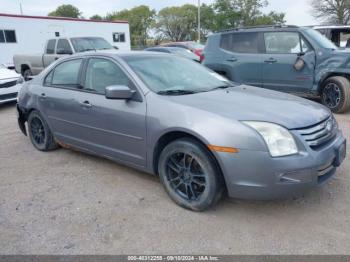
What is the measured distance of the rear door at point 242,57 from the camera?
803 cm

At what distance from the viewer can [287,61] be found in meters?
7.54

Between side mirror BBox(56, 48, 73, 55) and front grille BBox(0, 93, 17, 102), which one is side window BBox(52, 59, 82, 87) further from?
side mirror BBox(56, 48, 73, 55)

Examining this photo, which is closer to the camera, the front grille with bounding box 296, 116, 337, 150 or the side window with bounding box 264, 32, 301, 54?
the front grille with bounding box 296, 116, 337, 150

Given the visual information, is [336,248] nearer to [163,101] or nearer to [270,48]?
[163,101]

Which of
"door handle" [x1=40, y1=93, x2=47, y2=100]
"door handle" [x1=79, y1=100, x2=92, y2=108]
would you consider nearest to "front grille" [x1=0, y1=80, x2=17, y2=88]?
"door handle" [x1=40, y1=93, x2=47, y2=100]

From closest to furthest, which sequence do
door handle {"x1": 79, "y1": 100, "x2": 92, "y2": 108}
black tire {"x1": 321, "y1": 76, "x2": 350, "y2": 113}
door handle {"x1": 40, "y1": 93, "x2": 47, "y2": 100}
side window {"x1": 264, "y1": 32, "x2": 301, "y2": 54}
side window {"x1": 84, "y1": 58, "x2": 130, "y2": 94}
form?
side window {"x1": 84, "y1": 58, "x2": 130, "y2": 94}
door handle {"x1": 79, "y1": 100, "x2": 92, "y2": 108}
door handle {"x1": 40, "y1": 93, "x2": 47, "y2": 100}
black tire {"x1": 321, "y1": 76, "x2": 350, "y2": 113}
side window {"x1": 264, "y1": 32, "x2": 301, "y2": 54}

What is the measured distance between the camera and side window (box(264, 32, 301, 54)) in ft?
24.7

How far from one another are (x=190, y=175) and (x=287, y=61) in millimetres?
5068

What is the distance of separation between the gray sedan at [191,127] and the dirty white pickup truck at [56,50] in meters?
7.66

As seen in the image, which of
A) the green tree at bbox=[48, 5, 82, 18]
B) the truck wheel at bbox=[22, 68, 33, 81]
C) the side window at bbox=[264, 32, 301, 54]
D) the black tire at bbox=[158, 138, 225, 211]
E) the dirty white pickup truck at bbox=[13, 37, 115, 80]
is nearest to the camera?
the black tire at bbox=[158, 138, 225, 211]

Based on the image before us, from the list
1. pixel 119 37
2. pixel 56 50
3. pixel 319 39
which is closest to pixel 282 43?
pixel 319 39

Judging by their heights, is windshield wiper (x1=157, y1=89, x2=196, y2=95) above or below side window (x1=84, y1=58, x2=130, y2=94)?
below

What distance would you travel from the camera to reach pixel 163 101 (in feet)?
11.5

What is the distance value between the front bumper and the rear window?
5.45 meters
